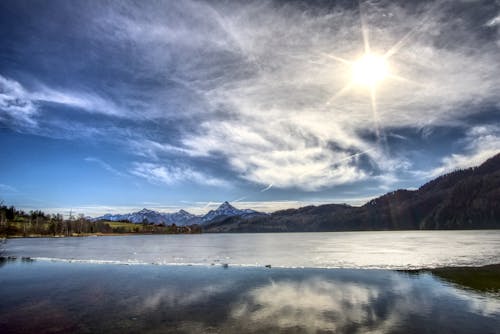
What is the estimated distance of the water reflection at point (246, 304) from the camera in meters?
23.4

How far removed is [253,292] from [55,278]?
100 ft

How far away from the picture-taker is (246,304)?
30156 millimetres

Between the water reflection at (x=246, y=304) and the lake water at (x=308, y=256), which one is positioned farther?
the lake water at (x=308, y=256)

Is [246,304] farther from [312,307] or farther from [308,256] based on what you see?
[308,256]

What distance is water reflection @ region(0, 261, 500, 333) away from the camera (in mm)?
23422

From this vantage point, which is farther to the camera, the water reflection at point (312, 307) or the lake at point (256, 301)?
the water reflection at point (312, 307)

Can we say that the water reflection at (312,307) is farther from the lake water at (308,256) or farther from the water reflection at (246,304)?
the lake water at (308,256)

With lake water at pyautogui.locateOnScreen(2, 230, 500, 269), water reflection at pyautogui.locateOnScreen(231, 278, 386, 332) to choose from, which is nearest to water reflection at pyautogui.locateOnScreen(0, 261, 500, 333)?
water reflection at pyautogui.locateOnScreen(231, 278, 386, 332)

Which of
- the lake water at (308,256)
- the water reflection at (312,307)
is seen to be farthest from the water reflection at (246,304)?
the lake water at (308,256)

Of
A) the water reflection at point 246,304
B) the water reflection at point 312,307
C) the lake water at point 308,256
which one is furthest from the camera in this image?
the lake water at point 308,256

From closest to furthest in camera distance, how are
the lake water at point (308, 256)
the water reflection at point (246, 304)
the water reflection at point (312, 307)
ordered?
the water reflection at point (246, 304) → the water reflection at point (312, 307) → the lake water at point (308, 256)

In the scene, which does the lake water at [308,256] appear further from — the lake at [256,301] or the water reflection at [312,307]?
the water reflection at [312,307]

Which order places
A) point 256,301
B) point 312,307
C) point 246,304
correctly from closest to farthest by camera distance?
point 312,307
point 246,304
point 256,301

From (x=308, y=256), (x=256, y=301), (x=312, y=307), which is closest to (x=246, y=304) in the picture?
(x=256, y=301)
